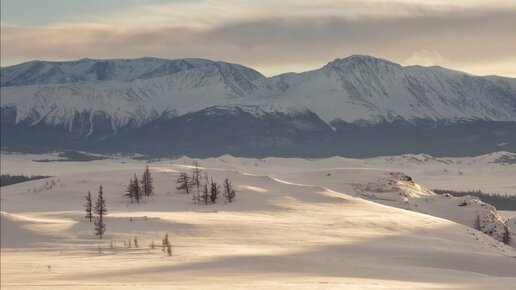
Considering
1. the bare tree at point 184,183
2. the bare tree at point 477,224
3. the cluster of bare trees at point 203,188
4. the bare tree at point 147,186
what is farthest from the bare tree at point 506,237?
the bare tree at point 147,186

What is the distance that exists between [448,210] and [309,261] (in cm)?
8290

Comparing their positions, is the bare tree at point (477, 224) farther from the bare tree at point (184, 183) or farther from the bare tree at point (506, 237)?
the bare tree at point (184, 183)

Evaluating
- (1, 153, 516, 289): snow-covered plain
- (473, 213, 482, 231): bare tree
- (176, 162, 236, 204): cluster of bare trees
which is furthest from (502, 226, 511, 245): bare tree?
(176, 162, 236, 204): cluster of bare trees

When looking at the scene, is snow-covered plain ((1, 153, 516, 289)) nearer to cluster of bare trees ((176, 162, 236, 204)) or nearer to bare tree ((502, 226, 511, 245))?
cluster of bare trees ((176, 162, 236, 204))

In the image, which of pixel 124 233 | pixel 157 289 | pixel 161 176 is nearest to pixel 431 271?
pixel 157 289

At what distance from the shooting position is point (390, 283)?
31250mm

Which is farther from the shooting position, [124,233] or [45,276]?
[124,233]

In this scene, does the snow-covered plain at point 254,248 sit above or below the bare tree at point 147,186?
below

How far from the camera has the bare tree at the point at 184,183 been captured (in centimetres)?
9525

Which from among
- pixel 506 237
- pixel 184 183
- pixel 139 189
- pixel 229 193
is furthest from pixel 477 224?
pixel 139 189

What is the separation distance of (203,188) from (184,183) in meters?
2.44

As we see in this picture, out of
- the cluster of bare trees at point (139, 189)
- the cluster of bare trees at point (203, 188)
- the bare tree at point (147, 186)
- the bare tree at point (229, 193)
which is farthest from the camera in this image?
the bare tree at point (147, 186)

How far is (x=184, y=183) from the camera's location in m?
96.1

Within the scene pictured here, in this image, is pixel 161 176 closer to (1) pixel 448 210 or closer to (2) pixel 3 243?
(1) pixel 448 210
